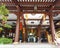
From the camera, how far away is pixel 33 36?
1638cm

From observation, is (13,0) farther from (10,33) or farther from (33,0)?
(10,33)

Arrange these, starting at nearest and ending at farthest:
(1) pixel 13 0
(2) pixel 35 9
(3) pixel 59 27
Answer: (1) pixel 13 0 → (2) pixel 35 9 → (3) pixel 59 27

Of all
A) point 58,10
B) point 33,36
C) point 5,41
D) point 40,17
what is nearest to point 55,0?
point 58,10

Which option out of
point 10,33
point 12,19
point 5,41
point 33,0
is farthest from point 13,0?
point 10,33

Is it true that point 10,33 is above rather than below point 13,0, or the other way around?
below

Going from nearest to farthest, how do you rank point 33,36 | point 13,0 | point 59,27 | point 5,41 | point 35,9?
1. point 5,41
2. point 13,0
3. point 35,9
4. point 59,27
5. point 33,36

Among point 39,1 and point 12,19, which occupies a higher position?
point 39,1

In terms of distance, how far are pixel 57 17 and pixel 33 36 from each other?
5.40 metres

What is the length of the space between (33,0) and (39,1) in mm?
265

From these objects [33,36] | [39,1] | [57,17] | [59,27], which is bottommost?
[33,36]

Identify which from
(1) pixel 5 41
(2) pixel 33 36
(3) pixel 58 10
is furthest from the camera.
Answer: (2) pixel 33 36

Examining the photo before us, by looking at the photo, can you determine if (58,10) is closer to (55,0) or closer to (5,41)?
(55,0)

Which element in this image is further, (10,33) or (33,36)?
(33,36)

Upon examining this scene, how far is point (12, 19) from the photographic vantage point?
1147 centimetres
